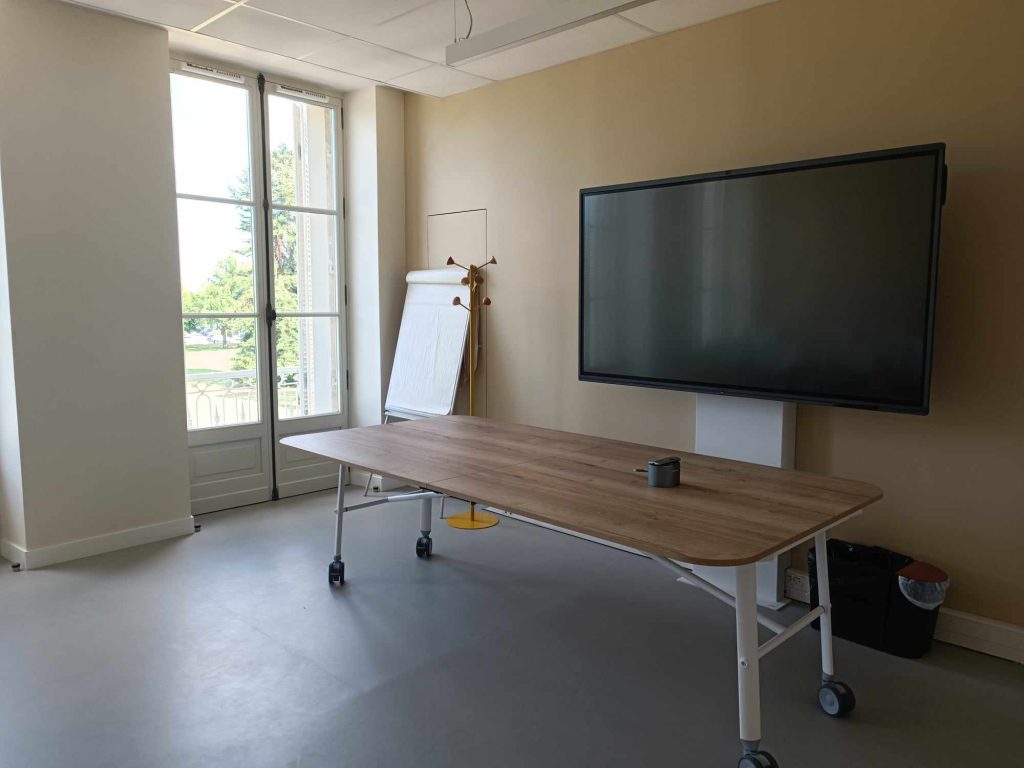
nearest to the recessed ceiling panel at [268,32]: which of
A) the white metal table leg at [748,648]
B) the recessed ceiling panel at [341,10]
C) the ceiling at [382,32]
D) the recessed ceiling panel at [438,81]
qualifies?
the ceiling at [382,32]

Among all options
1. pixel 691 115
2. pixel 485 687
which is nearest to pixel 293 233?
pixel 691 115

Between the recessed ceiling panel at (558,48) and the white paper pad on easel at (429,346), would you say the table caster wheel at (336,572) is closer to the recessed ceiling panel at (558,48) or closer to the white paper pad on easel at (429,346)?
the white paper pad on easel at (429,346)

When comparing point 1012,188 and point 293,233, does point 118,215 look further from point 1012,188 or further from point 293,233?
point 1012,188

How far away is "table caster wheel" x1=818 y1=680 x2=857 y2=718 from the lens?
259cm

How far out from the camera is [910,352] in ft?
9.82

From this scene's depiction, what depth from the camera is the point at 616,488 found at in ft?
8.54

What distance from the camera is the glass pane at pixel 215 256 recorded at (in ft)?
16.1

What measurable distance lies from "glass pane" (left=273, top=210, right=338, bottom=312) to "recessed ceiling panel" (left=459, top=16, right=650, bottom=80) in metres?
1.79

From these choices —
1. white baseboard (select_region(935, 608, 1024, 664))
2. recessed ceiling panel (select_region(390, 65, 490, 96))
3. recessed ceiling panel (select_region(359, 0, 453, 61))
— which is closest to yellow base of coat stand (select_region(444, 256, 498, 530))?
recessed ceiling panel (select_region(390, 65, 490, 96))

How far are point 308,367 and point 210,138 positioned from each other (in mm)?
1822

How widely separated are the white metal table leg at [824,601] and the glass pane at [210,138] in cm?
443

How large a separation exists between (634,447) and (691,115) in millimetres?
1938

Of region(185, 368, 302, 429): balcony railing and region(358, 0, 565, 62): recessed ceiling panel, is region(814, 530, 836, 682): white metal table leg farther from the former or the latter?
region(185, 368, 302, 429): balcony railing

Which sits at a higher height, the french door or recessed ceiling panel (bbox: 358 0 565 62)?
recessed ceiling panel (bbox: 358 0 565 62)
